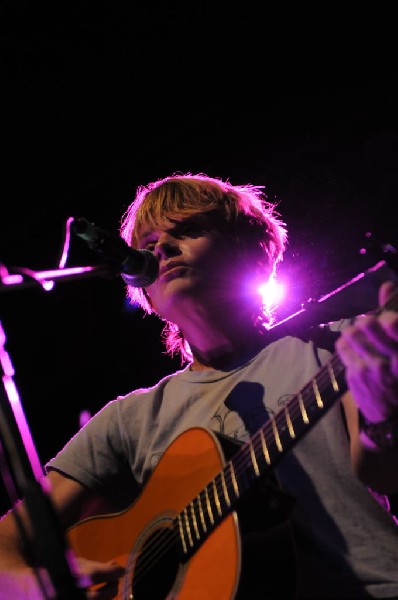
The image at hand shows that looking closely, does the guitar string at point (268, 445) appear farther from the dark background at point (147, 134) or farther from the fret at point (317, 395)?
the dark background at point (147, 134)

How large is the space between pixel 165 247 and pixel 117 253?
2.82ft

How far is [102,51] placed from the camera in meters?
3.58

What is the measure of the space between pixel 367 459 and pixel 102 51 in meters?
3.07

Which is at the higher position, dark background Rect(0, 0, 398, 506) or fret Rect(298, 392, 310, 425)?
dark background Rect(0, 0, 398, 506)

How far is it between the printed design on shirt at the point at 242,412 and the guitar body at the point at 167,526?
20 cm

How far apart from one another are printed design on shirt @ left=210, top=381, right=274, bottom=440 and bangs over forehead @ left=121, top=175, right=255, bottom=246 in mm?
896

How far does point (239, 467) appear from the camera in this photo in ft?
5.45

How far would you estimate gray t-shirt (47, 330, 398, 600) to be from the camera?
1.67 meters

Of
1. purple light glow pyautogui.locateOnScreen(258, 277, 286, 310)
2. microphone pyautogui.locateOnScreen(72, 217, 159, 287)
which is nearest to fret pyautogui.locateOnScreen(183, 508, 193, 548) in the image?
microphone pyautogui.locateOnScreen(72, 217, 159, 287)

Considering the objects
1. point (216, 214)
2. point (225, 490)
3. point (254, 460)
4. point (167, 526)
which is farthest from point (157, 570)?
point (216, 214)

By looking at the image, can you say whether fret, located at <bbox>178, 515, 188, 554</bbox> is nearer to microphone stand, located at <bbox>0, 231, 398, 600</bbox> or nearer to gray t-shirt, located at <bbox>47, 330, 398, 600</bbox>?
gray t-shirt, located at <bbox>47, 330, 398, 600</bbox>

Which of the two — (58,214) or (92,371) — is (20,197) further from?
(92,371)

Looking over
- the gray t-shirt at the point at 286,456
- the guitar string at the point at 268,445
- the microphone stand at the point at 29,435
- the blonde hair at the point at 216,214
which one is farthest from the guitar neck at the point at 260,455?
the blonde hair at the point at 216,214

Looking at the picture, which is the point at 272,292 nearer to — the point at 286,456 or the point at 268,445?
the point at 286,456
